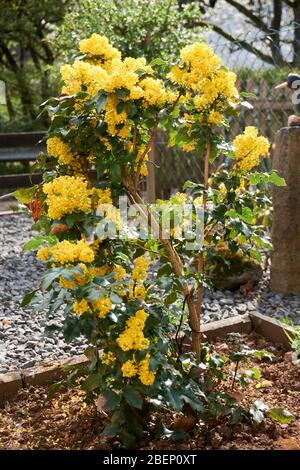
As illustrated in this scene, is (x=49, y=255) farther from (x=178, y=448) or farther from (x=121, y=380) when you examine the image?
(x=178, y=448)

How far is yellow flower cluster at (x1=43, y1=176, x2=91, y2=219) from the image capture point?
6.15ft

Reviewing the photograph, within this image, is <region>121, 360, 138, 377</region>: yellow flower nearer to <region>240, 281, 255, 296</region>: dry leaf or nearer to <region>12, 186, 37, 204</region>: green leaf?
<region>12, 186, 37, 204</region>: green leaf

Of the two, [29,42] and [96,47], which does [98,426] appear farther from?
[29,42]

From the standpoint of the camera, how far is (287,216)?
392 centimetres

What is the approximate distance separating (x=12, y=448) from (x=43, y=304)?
0.70 metres

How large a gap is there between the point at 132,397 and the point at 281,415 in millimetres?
691

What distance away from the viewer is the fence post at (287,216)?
12.7 feet

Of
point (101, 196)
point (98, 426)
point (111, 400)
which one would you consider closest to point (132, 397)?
point (111, 400)

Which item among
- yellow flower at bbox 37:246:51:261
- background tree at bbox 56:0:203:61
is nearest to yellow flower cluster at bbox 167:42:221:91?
yellow flower at bbox 37:246:51:261

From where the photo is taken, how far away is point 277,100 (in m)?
6.47

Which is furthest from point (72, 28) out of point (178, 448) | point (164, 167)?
point (178, 448)

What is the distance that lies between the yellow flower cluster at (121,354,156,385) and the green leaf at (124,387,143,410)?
→ 0.05m

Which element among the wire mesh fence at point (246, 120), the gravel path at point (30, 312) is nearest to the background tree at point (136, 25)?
the wire mesh fence at point (246, 120)

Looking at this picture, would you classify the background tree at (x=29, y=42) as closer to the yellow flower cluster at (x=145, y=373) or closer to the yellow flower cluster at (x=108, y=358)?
the yellow flower cluster at (x=108, y=358)
